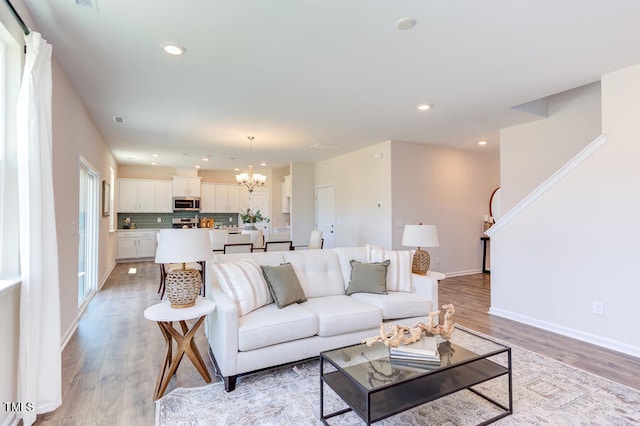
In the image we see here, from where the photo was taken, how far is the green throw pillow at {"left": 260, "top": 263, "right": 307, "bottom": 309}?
2.82m

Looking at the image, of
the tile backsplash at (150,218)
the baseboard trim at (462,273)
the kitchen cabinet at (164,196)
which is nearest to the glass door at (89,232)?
the kitchen cabinet at (164,196)

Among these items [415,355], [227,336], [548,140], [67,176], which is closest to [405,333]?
[415,355]

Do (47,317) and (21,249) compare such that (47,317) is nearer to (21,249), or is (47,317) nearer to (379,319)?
(21,249)

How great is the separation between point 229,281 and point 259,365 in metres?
0.70

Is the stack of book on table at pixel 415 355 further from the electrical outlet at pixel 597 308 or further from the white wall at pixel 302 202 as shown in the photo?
the white wall at pixel 302 202

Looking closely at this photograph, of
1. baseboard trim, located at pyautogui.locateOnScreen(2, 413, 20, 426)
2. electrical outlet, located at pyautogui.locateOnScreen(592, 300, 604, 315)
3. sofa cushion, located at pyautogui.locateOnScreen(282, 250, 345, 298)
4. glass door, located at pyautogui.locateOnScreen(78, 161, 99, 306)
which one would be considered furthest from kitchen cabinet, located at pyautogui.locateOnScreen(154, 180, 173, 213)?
electrical outlet, located at pyautogui.locateOnScreen(592, 300, 604, 315)

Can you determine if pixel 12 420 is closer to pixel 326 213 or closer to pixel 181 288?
pixel 181 288

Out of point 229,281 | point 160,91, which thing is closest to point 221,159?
point 160,91

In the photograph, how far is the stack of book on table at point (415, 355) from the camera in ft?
6.33

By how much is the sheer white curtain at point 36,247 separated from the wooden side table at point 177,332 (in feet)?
1.89

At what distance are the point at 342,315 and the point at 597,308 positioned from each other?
272 centimetres

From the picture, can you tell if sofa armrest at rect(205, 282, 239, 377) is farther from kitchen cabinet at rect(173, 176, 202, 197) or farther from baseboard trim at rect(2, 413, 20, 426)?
kitchen cabinet at rect(173, 176, 202, 197)

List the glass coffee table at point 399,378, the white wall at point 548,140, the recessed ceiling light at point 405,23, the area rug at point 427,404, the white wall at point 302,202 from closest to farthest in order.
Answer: the glass coffee table at point 399,378 → the area rug at point 427,404 → the recessed ceiling light at point 405,23 → the white wall at point 548,140 → the white wall at point 302,202

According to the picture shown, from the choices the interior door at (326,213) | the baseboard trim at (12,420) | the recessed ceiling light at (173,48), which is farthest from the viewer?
the interior door at (326,213)
